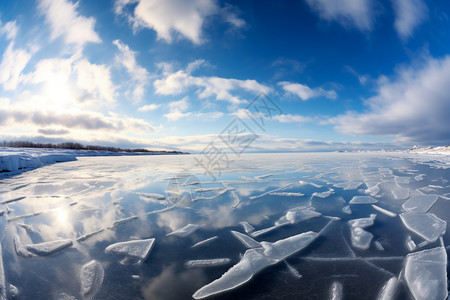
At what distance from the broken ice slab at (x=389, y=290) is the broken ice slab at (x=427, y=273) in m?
0.10

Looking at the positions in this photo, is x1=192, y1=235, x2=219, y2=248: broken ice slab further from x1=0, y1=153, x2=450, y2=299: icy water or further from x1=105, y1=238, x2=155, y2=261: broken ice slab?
x1=105, y1=238, x2=155, y2=261: broken ice slab

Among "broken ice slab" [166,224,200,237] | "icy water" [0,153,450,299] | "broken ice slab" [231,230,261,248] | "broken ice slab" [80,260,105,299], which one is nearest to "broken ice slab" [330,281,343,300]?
"icy water" [0,153,450,299]

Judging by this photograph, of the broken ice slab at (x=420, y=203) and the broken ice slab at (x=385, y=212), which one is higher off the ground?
the broken ice slab at (x=420, y=203)

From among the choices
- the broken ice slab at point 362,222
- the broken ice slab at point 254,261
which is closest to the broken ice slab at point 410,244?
the broken ice slab at point 362,222

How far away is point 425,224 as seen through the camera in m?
2.71

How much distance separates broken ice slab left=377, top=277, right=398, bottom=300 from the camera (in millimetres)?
1405

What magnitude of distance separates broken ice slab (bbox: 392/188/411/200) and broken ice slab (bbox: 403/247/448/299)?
104 inches

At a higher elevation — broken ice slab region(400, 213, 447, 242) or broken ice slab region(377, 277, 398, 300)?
broken ice slab region(400, 213, 447, 242)

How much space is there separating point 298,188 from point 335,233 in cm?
287

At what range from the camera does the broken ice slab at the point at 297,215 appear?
2.91 meters

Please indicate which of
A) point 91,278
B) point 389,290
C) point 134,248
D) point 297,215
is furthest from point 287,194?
point 91,278

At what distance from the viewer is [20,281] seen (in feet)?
5.23

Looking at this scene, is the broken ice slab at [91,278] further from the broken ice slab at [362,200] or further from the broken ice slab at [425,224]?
the broken ice slab at [362,200]

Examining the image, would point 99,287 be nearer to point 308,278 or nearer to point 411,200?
point 308,278
